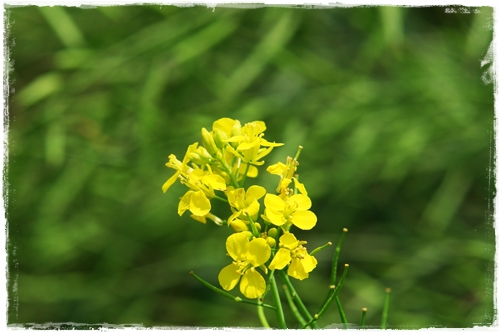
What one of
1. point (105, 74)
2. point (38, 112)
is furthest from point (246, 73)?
point (38, 112)

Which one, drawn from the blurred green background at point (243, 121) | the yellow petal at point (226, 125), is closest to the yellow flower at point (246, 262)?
the yellow petal at point (226, 125)

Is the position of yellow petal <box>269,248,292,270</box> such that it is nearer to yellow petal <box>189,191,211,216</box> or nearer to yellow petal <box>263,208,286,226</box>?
yellow petal <box>263,208,286,226</box>

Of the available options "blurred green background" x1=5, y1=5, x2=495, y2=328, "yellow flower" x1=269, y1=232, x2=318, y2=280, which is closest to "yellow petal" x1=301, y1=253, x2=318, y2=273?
"yellow flower" x1=269, y1=232, x2=318, y2=280

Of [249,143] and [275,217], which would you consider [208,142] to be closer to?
[249,143]

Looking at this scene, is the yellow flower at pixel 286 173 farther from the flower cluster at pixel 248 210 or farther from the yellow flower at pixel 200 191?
the yellow flower at pixel 200 191

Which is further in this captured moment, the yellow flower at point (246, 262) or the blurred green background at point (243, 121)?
the blurred green background at point (243, 121)

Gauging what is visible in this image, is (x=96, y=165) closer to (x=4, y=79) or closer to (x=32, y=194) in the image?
(x=32, y=194)

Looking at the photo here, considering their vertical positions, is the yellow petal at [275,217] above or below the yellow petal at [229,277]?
above
